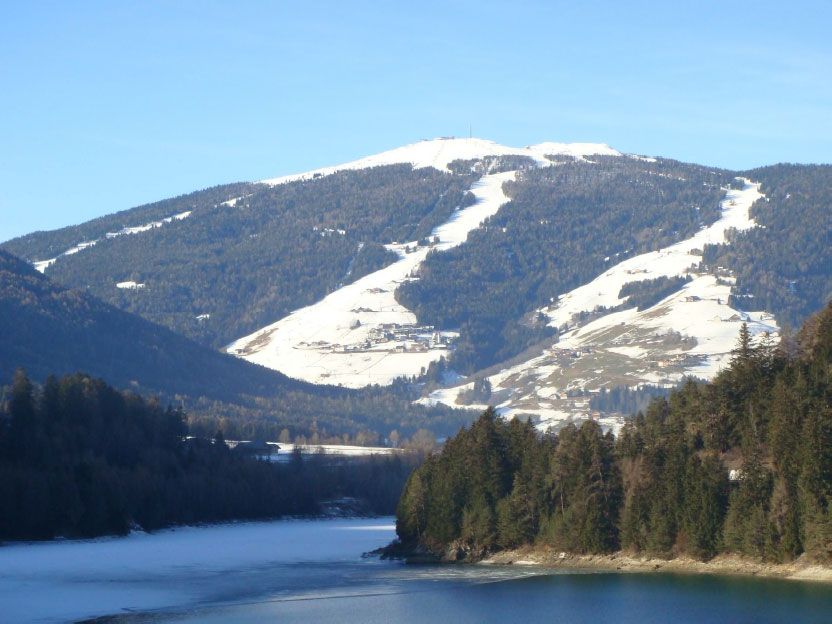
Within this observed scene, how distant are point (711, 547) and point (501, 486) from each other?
926 inches

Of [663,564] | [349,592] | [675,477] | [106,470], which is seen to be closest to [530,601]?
A: [349,592]

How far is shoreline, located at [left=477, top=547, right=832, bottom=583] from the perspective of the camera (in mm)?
92500

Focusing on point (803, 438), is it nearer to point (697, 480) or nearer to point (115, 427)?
point (697, 480)

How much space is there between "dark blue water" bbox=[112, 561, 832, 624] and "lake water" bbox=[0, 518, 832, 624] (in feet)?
0.27

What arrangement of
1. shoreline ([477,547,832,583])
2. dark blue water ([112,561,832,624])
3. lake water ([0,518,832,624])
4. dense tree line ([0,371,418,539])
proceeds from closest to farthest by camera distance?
1. dark blue water ([112,561,832,624])
2. lake water ([0,518,832,624])
3. shoreline ([477,547,832,583])
4. dense tree line ([0,371,418,539])

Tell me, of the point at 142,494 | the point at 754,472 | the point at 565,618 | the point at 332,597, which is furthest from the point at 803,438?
the point at 142,494

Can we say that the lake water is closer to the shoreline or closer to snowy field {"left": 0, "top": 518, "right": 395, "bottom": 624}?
snowy field {"left": 0, "top": 518, "right": 395, "bottom": 624}

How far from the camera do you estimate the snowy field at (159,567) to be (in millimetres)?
91562

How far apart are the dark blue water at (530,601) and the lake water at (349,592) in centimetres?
8

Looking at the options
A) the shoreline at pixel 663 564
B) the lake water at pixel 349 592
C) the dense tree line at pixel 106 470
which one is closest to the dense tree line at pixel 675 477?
the shoreline at pixel 663 564

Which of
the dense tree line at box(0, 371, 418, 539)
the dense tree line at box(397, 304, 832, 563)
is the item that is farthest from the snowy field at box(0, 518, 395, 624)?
the dense tree line at box(397, 304, 832, 563)

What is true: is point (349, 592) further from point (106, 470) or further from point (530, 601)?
point (106, 470)

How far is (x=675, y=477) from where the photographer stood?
106 metres

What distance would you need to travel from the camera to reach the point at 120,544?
459 feet
